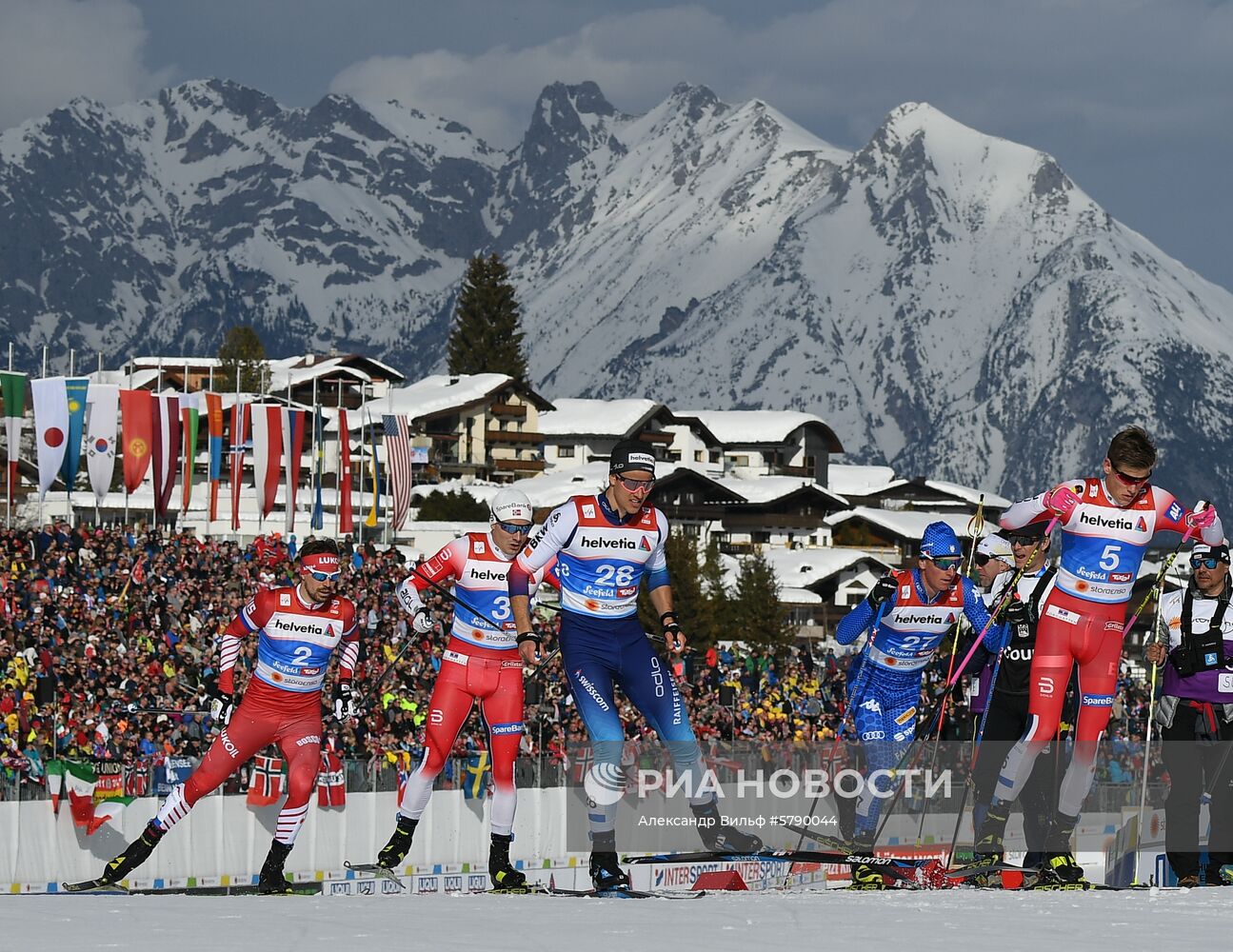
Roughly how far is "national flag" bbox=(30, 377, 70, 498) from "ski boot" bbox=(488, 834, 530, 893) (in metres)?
32.5

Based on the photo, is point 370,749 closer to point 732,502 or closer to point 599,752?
point 599,752

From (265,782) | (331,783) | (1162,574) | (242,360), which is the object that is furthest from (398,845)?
(242,360)

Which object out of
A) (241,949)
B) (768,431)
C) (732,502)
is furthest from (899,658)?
(768,431)

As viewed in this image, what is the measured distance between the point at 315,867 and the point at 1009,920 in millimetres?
13071

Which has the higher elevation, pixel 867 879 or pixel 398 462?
pixel 398 462

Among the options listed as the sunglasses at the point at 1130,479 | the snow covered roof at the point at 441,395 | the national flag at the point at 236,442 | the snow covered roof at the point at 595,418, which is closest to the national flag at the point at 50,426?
the national flag at the point at 236,442

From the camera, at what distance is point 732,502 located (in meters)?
99.3

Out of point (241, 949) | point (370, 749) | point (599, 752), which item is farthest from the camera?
point (370, 749)

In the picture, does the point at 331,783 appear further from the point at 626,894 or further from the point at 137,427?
the point at 137,427

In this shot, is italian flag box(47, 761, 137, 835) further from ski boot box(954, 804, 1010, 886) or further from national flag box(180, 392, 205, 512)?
national flag box(180, 392, 205, 512)

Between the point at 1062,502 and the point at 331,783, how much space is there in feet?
38.9

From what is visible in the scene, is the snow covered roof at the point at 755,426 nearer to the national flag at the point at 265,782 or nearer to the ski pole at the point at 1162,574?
the national flag at the point at 265,782

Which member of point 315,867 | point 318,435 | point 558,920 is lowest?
point 315,867

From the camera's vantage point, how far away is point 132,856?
46.6 feet
